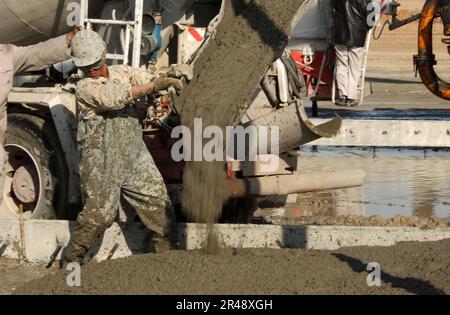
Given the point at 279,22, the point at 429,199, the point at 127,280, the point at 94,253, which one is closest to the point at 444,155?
the point at 429,199

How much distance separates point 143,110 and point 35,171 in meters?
1.17

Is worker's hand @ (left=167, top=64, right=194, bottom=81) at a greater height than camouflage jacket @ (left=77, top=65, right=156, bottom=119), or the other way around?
worker's hand @ (left=167, top=64, right=194, bottom=81)

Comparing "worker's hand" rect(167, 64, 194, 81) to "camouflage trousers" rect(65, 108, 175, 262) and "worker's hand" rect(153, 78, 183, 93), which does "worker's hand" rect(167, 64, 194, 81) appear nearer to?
"worker's hand" rect(153, 78, 183, 93)

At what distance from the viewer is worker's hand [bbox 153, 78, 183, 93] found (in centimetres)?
680

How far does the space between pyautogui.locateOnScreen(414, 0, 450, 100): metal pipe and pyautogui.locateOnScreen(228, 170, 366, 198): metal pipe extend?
1.32 meters

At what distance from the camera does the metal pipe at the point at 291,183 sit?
809 centimetres

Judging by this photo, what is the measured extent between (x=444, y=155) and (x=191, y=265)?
25.1 ft

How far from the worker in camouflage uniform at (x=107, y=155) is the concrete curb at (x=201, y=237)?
33cm

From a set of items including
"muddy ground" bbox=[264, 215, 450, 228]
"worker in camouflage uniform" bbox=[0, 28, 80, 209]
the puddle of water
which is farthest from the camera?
the puddle of water

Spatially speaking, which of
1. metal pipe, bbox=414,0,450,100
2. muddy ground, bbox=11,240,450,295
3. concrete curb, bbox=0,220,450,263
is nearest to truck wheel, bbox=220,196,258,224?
concrete curb, bbox=0,220,450,263

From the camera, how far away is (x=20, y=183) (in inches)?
335

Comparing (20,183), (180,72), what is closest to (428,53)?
(180,72)

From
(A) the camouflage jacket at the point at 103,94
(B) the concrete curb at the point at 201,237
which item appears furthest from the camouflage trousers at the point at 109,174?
(B) the concrete curb at the point at 201,237

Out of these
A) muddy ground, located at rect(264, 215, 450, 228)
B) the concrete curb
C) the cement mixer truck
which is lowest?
muddy ground, located at rect(264, 215, 450, 228)
